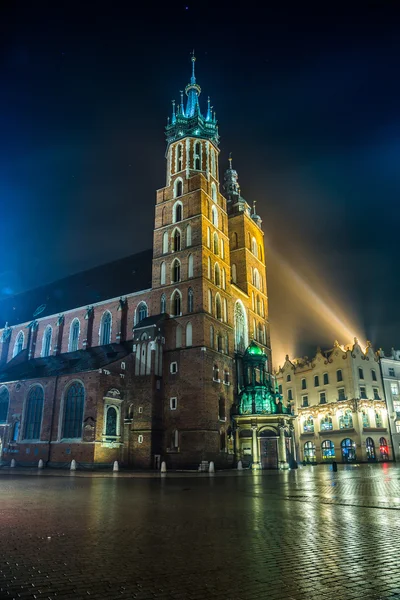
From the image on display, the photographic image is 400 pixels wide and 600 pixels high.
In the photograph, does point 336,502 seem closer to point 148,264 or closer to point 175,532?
point 175,532

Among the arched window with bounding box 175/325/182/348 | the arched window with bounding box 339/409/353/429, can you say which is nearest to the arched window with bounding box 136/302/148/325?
the arched window with bounding box 175/325/182/348

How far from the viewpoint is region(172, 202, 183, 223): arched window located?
46.1m

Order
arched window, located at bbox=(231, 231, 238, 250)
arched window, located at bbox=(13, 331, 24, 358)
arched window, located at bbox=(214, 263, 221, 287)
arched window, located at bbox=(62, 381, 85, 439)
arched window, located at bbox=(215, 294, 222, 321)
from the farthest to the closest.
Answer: arched window, located at bbox=(13, 331, 24, 358) < arched window, located at bbox=(231, 231, 238, 250) < arched window, located at bbox=(214, 263, 221, 287) < arched window, located at bbox=(215, 294, 222, 321) < arched window, located at bbox=(62, 381, 85, 439)

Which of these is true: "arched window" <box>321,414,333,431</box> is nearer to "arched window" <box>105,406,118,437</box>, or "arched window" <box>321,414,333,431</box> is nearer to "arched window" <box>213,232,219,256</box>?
"arched window" <box>213,232,219,256</box>

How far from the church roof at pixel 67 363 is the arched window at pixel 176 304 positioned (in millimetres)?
6133

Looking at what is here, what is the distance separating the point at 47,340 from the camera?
176ft

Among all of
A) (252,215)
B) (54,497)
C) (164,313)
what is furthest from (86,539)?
(252,215)

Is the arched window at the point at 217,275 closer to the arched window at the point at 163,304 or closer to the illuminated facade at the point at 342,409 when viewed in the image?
the arched window at the point at 163,304

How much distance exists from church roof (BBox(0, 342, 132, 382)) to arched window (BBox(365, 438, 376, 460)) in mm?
34347

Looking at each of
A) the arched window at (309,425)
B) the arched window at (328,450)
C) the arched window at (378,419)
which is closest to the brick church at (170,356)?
the arched window at (328,450)

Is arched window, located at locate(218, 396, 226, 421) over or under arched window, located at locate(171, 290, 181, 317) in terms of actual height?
under

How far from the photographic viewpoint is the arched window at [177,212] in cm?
4612

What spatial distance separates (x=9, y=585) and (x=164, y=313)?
3638 centimetres

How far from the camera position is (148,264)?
163ft
